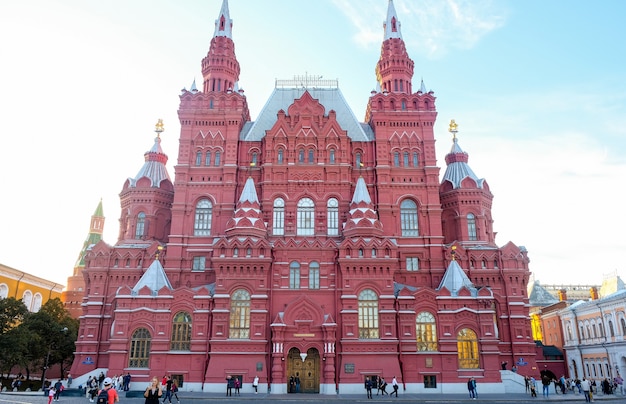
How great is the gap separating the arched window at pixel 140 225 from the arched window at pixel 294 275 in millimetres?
16053

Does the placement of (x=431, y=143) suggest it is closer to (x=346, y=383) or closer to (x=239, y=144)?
(x=239, y=144)

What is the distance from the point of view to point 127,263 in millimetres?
44406

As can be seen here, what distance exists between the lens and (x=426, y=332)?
3953 centimetres

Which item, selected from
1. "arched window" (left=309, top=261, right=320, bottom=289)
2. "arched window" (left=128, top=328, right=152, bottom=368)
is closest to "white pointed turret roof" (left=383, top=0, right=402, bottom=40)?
"arched window" (left=309, top=261, right=320, bottom=289)

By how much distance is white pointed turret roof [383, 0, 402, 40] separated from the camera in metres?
54.2

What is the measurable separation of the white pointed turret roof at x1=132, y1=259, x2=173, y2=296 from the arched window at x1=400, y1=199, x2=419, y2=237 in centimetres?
2181

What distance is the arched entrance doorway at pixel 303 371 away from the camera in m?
37.5

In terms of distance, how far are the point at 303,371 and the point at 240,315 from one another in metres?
6.73

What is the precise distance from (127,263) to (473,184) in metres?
34.4

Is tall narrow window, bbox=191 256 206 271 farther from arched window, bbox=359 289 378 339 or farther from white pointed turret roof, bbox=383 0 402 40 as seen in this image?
white pointed turret roof, bbox=383 0 402 40

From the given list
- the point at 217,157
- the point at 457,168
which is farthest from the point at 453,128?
the point at 217,157

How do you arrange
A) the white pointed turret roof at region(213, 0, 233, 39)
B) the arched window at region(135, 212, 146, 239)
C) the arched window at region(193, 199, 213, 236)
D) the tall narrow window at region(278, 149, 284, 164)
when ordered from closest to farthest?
the arched window at region(193, 199, 213, 236), the tall narrow window at region(278, 149, 284, 164), the arched window at region(135, 212, 146, 239), the white pointed turret roof at region(213, 0, 233, 39)

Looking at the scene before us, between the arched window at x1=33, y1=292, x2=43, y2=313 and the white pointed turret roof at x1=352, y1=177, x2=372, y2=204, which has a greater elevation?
the white pointed turret roof at x1=352, y1=177, x2=372, y2=204

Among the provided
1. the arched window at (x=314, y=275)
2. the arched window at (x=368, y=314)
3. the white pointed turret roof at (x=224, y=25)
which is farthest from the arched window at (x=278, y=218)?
the white pointed turret roof at (x=224, y=25)
